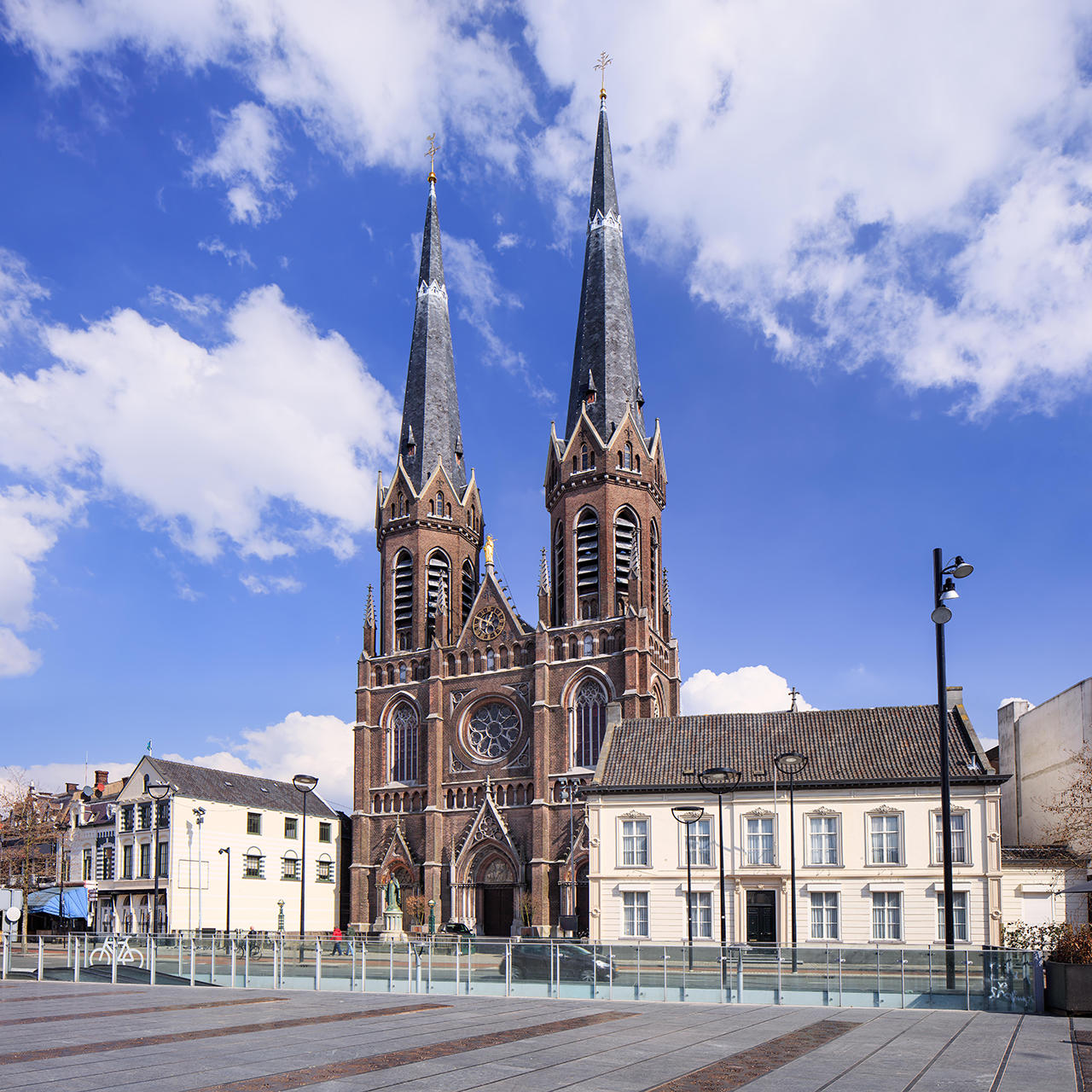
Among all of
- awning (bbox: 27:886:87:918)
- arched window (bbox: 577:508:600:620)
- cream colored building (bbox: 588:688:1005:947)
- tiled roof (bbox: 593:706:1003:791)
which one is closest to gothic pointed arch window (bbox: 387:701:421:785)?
arched window (bbox: 577:508:600:620)

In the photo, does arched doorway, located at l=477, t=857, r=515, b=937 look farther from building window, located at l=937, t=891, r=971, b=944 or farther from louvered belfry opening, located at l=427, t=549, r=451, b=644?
building window, located at l=937, t=891, r=971, b=944

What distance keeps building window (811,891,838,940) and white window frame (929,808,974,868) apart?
386 centimetres

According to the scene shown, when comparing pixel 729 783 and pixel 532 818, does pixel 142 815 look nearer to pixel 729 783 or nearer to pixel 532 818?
pixel 532 818

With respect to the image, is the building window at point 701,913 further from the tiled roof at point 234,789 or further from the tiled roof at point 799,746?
the tiled roof at point 234,789

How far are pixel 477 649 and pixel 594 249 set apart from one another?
2834 centimetres

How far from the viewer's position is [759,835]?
4094 cm

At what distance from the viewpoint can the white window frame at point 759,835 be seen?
40562 mm

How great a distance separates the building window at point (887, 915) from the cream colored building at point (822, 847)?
4 cm

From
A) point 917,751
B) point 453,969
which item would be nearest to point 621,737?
point 917,751

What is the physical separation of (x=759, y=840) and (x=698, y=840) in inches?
89.1

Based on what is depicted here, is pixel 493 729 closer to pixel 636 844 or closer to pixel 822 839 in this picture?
pixel 636 844

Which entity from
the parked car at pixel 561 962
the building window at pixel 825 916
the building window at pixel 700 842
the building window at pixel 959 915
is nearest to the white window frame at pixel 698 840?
the building window at pixel 700 842

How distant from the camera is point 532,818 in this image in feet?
206

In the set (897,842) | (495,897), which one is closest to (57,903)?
(495,897)
